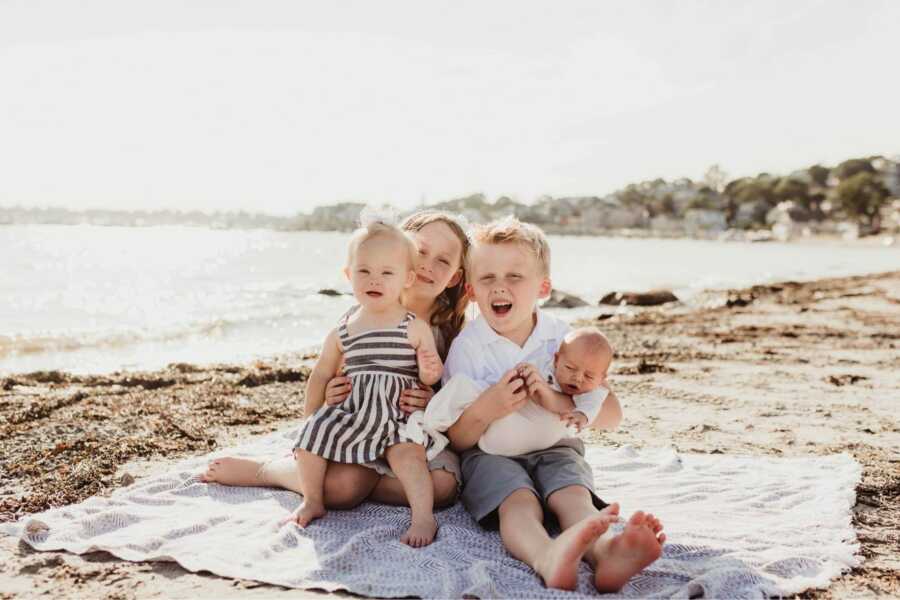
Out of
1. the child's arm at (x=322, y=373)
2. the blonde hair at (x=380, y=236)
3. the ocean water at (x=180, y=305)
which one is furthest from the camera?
the ocean water at (x=180, y=305)

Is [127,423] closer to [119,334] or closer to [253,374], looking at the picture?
[253,374]

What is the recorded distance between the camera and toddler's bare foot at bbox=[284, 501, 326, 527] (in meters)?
2.95

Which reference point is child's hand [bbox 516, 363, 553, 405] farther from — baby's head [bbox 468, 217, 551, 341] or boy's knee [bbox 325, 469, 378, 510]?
boy's knee [bbox 325, 469, 378, 510]

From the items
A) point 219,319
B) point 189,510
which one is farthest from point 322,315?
point 189,510

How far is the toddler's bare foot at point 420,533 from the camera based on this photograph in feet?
8.98

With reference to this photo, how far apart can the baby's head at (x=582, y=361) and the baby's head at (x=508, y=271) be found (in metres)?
0.24

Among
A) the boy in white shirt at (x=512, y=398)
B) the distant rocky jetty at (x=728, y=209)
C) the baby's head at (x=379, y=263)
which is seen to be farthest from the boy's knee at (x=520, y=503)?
the distant rocky jetty at (x=728, y=209)

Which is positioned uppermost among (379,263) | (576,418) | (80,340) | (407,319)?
(379,263)

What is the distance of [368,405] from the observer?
310 cm

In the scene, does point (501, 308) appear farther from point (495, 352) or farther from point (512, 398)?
point (512, 398)

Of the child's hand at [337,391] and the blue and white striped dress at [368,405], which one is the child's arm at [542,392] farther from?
the child's hand at [337,391]

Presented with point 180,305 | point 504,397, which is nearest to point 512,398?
point 504,397

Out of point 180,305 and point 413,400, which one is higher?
point 413,400

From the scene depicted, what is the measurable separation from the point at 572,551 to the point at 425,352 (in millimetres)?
1094
